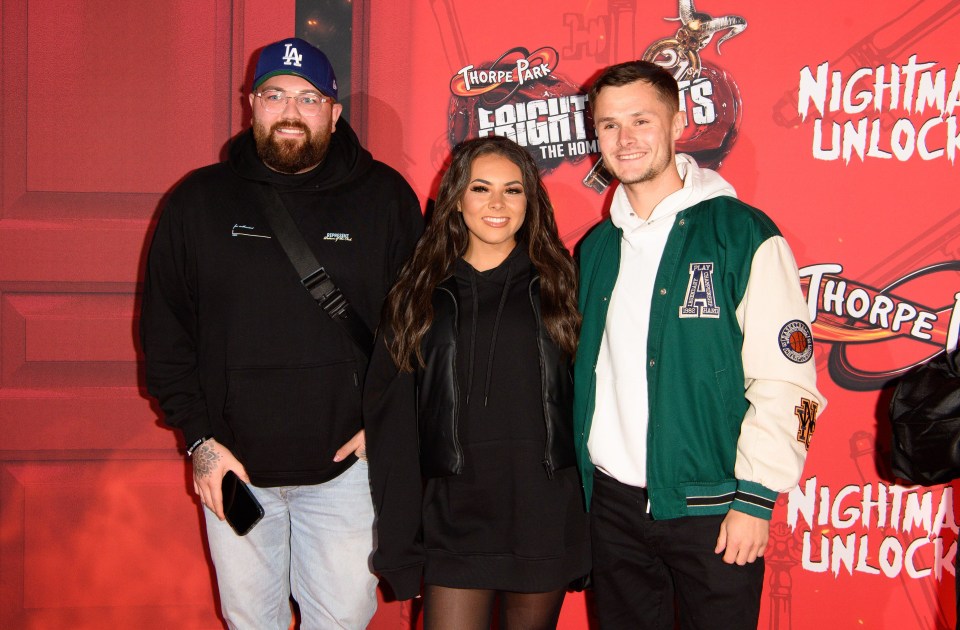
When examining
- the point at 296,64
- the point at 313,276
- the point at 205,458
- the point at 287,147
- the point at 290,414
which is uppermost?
the point at 296,64

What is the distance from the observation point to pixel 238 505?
2270 mm

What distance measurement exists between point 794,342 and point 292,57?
159cm

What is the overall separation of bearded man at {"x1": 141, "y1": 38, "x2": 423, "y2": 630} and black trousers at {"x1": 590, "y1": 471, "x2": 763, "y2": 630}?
0.73 metres

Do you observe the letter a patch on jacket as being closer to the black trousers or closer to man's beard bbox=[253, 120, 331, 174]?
the black trousers

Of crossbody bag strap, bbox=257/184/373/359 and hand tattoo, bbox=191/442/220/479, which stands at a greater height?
crossbody bag strap, bbox=257/184/373/359

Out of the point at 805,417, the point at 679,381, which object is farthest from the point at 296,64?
the point at 805,417

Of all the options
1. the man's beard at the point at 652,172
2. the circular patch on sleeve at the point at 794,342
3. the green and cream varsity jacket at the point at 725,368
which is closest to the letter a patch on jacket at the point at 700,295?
the green and cream varsity jacket at the point at 725,368

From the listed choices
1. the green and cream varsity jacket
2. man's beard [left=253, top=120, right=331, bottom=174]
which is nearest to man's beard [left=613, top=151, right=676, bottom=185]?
the green and cream varsity jacket

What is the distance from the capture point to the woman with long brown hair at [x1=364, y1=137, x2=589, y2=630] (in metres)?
2.09

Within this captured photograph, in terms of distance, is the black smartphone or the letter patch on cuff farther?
the black smartphone

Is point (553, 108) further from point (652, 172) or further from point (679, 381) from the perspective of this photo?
point (679, 381)

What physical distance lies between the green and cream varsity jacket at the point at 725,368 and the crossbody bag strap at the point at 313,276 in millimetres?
813

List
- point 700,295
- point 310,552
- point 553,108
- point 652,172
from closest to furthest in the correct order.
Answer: point 700,295 → point 652,172 → point 310,552 → point 553,108

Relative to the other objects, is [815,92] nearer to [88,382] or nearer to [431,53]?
[431,53]
